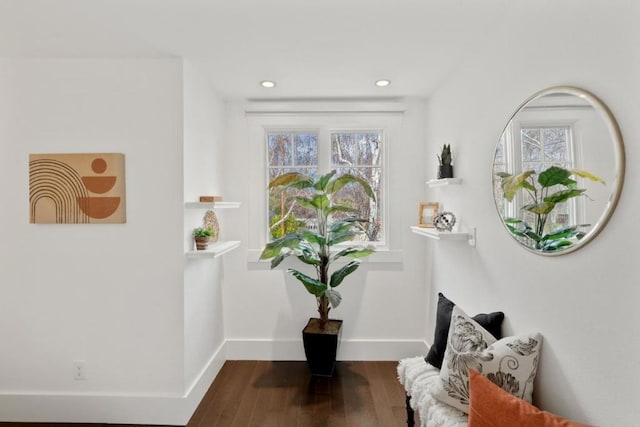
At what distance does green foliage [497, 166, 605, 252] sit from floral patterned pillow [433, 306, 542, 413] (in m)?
0.44

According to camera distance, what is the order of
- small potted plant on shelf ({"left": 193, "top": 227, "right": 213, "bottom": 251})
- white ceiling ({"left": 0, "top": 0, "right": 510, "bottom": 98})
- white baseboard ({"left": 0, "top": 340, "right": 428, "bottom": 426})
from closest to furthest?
1. white ceiling ({"left": 0, "top": 0, "right": 510, "bottom": 98})
2. white baseboard ({"left": 0, "top": 340, "right": 428, "bottom": 426})
3. small potted plant on shelf ({"left": 193, "top": 227, "right": 213, "bottom": 251})

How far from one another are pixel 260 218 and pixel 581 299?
8.16ft

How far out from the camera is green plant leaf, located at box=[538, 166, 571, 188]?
1284 mm

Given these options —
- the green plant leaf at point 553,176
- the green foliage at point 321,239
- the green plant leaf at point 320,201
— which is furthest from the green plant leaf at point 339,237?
the green plant leaf at point 553,176

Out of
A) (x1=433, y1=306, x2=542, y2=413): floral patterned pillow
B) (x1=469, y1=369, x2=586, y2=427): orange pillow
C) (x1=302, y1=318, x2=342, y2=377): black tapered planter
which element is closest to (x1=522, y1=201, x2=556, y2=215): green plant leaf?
(x1=433, y1=306, x2=542, y2=413): floral patterned pillow

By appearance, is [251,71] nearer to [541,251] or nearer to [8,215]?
[8,215]

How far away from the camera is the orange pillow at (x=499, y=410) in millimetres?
1183

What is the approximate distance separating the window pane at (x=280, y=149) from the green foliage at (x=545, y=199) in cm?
206

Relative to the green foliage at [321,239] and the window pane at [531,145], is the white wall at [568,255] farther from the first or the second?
the green foliage at [321,239]

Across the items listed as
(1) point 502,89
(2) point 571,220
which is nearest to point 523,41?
(1) point 502,89

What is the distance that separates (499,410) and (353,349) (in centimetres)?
193

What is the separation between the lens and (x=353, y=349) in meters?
3.09

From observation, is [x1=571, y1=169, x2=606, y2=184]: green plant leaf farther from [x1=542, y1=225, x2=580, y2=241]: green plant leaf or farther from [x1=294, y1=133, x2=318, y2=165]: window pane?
[x1=294, y1=133, x2=318, y2=165]: window pane

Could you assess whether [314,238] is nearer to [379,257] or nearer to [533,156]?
[379,257]
